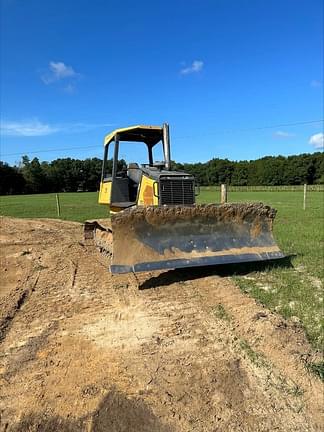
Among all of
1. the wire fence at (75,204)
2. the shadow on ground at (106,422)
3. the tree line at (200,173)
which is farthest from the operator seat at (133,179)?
the tree line at (200,173)

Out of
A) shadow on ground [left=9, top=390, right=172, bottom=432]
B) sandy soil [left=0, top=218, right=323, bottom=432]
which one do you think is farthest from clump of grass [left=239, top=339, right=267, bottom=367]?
shadow on ground [left=9, top=390, right=172, bottom=432]

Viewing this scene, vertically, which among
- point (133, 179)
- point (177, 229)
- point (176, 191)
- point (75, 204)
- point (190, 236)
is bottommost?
point (75, 204)

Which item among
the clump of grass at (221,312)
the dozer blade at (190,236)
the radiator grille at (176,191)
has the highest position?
the radiator grille at (176,191)

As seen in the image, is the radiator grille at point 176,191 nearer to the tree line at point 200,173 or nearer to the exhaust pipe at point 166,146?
the exhaust pipe at point 166,146

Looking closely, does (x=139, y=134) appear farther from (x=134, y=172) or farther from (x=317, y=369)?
(x=317, y=369)

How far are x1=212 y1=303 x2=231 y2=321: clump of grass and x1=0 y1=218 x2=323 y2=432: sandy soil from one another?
0.01 meters

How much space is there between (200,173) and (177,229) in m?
101

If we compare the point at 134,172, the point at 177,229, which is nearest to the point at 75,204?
the point at 134,172

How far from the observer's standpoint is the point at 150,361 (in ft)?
11.6

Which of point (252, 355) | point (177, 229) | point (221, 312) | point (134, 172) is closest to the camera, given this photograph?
point (252, 355)

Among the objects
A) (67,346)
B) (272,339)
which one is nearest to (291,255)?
(272,339)

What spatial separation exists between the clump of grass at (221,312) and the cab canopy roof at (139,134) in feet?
13.5

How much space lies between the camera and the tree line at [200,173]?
74.2m

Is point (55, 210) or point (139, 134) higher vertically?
point (139, 134)
